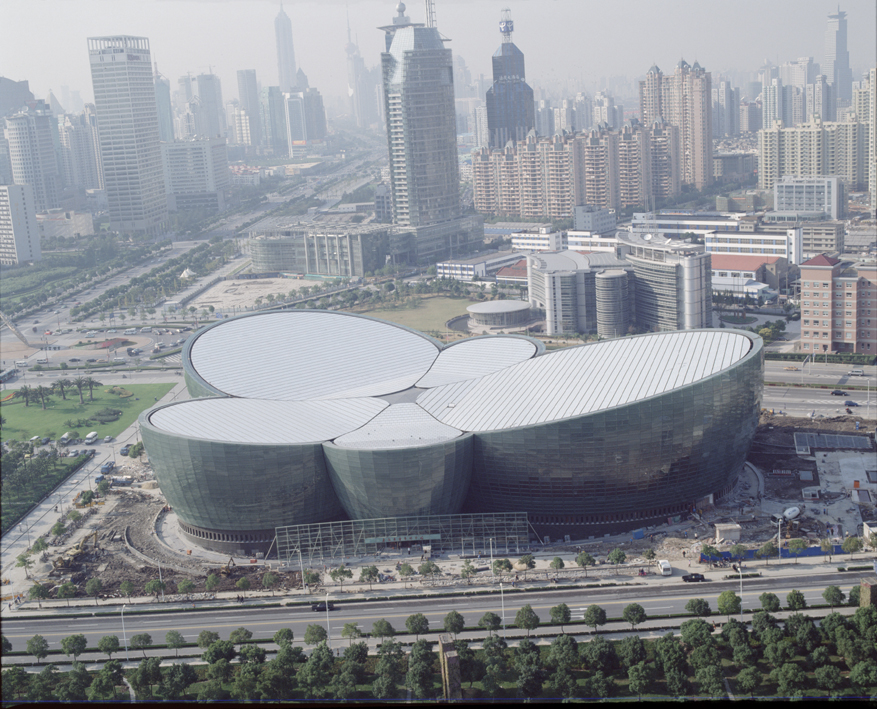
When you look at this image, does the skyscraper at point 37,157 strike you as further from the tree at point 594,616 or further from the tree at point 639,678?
the tree at point 639,678

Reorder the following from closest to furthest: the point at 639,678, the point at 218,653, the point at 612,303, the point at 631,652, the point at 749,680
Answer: the point at 749,680 < the point at 639,678 < the point at 631,652 < the point at 218,653 < the point at 612,303

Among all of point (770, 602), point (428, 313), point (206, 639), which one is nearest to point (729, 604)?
point (770, 602)

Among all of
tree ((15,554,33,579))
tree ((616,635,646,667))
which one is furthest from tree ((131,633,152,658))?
tree ((616,635,646,667))

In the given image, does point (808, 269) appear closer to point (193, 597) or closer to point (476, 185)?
point (193, 597)

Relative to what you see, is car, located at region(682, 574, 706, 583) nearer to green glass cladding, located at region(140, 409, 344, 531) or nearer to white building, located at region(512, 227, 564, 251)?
green glass cladding, located at region(140, 409, 344, 531)

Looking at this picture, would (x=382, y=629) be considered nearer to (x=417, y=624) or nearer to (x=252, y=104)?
(x=417, y=624)

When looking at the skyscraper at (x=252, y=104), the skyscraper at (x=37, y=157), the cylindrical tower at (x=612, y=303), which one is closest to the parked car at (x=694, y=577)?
the cylindrical tower at (x=612, y=303)

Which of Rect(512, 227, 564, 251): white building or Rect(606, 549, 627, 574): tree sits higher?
Rect(512, 227, 564, 251): white building

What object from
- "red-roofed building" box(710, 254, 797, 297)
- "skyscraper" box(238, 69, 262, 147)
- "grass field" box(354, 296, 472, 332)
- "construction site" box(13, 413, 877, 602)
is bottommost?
"construction site" box(13, 413, 877, 602)
